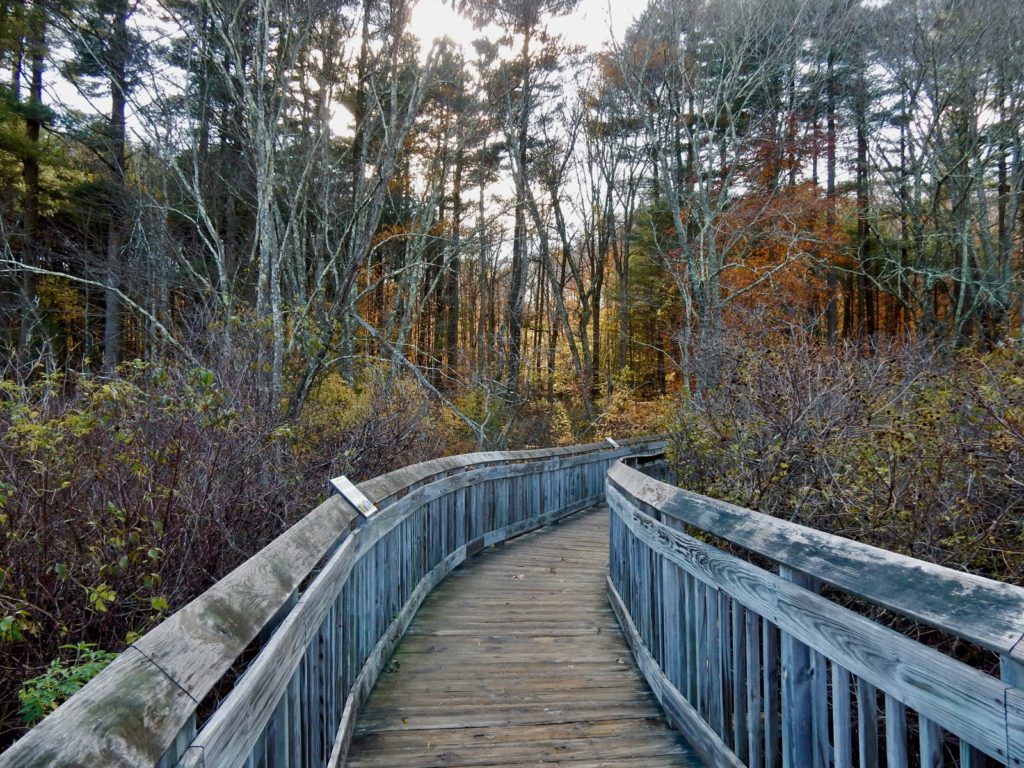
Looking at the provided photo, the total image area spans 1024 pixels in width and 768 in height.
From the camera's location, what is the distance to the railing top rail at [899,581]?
1231 mm

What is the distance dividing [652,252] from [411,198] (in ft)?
27.5

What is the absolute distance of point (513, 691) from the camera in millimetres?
3629

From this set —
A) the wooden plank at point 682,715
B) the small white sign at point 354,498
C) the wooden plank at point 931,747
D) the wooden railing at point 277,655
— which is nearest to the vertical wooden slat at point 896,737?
the wooden plank at point 931,747

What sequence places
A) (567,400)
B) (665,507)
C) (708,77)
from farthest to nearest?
1. (567,400)
2. (708,77)
3. (665,507)

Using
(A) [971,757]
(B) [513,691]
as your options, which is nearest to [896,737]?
(A) [971,757]

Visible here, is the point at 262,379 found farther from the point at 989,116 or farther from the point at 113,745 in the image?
the point at 989,116

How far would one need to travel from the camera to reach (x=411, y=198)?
19.5m

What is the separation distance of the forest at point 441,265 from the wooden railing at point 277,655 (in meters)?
0.67

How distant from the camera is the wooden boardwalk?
9.68 feet

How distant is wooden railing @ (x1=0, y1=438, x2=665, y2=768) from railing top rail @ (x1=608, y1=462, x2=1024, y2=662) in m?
1.49

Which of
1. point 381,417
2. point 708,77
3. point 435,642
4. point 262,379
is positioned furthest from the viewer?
point 708,77

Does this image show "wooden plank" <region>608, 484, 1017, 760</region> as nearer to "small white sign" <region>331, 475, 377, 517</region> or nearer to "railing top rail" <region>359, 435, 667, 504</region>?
"small white sign" <region>331, 475, 377, 517</region>

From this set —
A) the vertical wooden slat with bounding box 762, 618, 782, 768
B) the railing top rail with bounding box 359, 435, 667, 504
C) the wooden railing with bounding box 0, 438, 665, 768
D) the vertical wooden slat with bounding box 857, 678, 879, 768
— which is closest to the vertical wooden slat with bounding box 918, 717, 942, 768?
the vertical wooden slat with bounding box 857, 678, 879, 768

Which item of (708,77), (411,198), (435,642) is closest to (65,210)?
(411,198)
